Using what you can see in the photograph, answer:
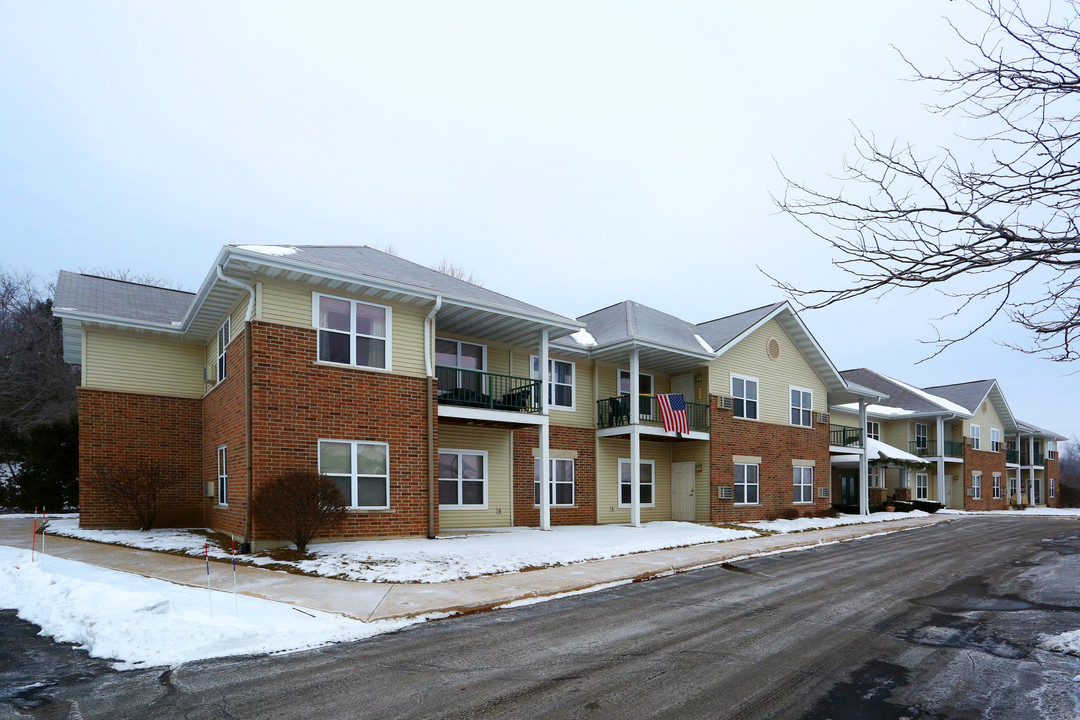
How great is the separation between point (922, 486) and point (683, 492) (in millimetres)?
25204

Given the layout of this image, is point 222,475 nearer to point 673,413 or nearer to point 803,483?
point 673,413

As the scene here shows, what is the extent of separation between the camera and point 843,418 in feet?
127

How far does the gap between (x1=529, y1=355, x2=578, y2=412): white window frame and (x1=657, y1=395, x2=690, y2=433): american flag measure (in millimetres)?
2899

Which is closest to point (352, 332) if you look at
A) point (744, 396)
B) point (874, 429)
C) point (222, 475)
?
point (222, 475)

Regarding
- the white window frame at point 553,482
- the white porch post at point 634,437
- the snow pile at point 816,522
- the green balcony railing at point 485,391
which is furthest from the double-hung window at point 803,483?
the green balcony railing at point 485,391

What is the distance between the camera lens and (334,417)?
1571 centimetres

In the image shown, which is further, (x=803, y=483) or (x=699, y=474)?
(x=803, y=483)

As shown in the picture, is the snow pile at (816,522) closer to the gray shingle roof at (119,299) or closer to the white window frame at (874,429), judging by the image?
the white window frame at (874,429)

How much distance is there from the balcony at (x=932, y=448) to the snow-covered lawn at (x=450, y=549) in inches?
1048

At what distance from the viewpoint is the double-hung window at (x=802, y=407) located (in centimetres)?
2900

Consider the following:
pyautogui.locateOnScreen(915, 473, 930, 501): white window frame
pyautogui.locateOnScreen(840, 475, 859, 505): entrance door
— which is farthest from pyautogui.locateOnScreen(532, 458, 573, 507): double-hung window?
pyautogui.locateOnScreen(915, 473, 930, 501): white window frame

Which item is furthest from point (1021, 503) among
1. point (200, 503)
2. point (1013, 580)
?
point (200, 503)

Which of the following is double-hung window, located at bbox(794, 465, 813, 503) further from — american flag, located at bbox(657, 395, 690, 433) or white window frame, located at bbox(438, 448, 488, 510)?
white window frame, located at bbox(438, 448, 488, 510)

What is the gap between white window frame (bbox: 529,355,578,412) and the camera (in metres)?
22.8
